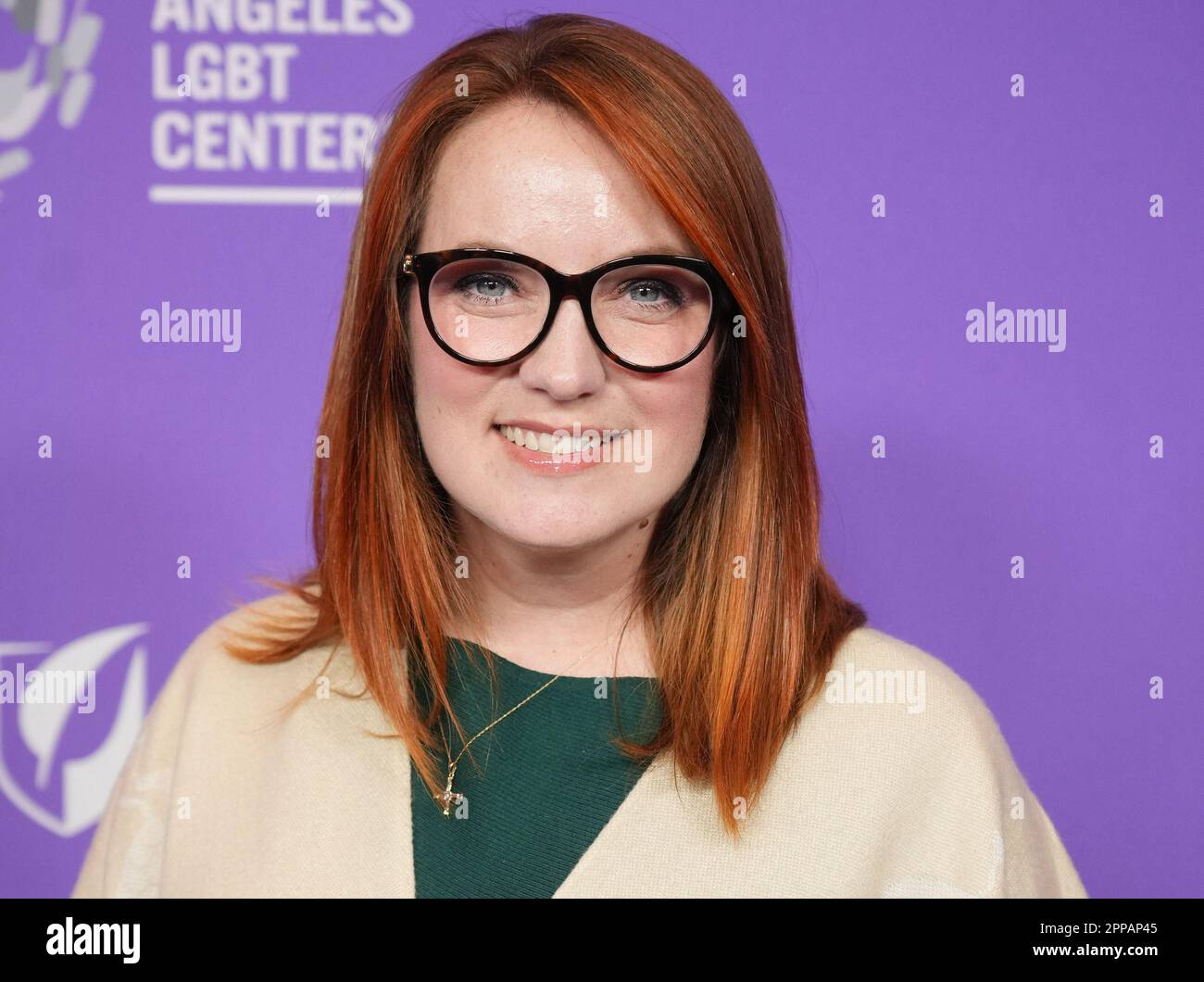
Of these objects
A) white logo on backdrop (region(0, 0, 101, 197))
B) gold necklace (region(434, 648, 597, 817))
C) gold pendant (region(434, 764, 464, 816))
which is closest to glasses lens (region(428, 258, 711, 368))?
gold necklace (region(434, 648, 597, 817))

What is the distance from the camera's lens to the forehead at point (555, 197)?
1257 millimetres

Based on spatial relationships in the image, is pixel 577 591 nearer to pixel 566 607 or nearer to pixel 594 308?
pixel 566 607

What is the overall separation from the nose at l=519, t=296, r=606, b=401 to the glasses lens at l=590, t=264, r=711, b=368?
2 centimetres

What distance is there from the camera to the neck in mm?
1407

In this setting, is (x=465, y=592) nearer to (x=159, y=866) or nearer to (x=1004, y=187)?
(x=159, y=866)

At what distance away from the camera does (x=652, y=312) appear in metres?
1.30

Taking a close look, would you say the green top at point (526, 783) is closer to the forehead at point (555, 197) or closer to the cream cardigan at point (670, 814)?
the cream cardigan at point (670, 814)

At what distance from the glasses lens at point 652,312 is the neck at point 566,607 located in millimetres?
213

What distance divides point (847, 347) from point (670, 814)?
40.6 inches

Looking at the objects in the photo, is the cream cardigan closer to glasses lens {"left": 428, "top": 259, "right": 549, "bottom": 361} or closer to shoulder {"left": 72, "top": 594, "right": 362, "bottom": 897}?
shoulder {"left": 72, "top": 594, "right": 362, "bottom": 897}

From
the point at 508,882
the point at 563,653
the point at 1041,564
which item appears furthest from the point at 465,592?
the point at 1041,564

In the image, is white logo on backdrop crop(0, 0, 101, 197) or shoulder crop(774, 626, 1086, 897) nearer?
shoulder crop(774, 626, 1086, 897)

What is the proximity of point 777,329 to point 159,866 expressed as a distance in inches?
37.1

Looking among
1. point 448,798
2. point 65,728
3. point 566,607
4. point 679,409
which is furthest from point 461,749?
point 65,728
